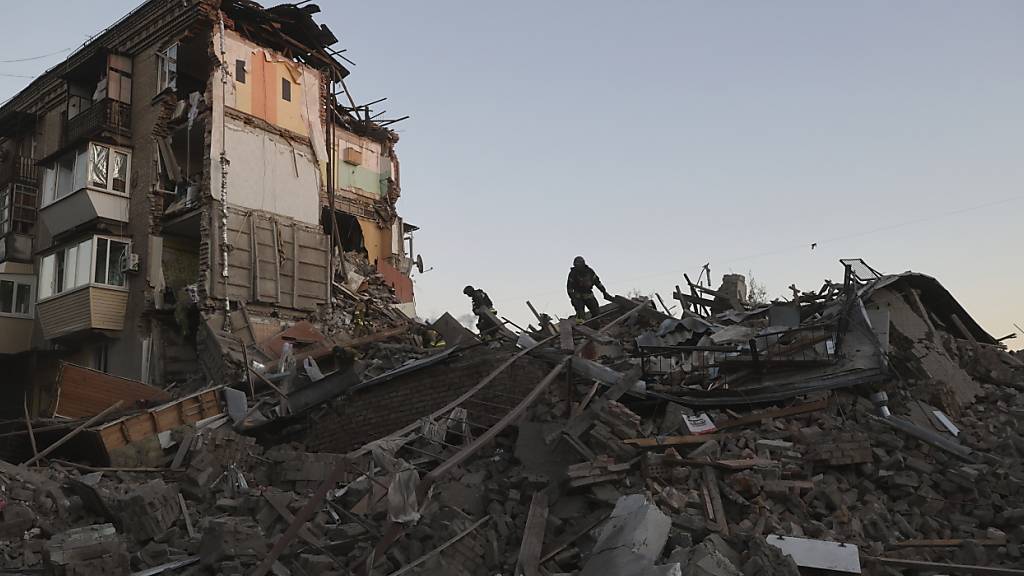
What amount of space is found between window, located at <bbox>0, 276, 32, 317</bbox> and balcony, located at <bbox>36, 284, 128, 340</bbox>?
10.4 ft

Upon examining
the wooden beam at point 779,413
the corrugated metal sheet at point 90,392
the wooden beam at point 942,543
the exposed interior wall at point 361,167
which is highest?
the exposed interior wall at point 361,167

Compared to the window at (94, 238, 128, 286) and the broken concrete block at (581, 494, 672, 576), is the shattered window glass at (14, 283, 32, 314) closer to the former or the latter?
the window at (94, 238, 128, 286)

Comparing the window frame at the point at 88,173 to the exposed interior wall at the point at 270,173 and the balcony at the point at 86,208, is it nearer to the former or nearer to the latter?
the balcony at the point at 86,208

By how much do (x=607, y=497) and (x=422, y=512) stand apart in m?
1.63

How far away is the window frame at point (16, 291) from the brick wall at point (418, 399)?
1448cm

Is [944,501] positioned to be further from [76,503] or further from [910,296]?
[76,503]

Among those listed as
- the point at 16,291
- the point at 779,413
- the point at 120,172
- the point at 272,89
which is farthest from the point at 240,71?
the point at 779,413

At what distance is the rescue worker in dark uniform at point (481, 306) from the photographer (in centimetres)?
1246

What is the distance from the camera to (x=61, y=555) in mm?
6566

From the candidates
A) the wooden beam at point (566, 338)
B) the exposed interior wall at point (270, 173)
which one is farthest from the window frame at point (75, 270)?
the wooden beam at point (566, 338)

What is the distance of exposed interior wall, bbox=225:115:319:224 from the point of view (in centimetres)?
1830

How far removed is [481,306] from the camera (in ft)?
45.3

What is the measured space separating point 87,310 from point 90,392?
20.1 ft

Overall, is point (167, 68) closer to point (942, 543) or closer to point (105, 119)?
point (105, 119)
